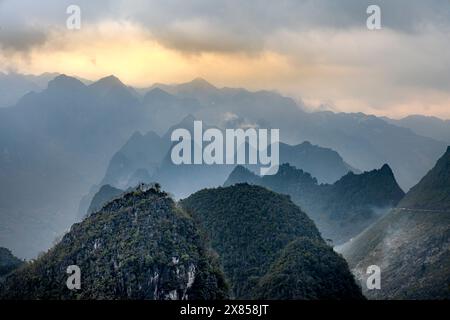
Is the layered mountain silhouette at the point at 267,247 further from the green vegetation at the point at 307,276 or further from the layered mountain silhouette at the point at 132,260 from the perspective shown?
the layered mountain silhouette at the point at 132,260

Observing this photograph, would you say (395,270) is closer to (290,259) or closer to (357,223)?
(290,259)

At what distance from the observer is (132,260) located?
74.6 m

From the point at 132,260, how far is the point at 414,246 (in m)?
69.7

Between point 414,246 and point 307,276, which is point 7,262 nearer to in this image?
point 307,276

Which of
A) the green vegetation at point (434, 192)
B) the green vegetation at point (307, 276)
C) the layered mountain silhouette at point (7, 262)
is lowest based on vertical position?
the green vegetation at point (307, 276)

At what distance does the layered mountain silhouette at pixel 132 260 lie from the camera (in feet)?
242

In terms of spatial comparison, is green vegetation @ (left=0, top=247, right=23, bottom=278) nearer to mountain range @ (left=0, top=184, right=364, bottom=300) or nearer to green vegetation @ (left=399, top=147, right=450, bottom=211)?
mountain range @ (left=0, top=184, right=364, bottom=300)

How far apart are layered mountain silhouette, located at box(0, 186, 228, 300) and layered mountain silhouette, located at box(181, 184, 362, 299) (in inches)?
479

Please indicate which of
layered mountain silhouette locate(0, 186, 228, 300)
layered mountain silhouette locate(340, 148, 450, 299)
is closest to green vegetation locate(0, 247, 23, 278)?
layered mountain silhouette locate(0, 186, 228, 300)

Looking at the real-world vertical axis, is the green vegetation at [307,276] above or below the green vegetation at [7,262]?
below

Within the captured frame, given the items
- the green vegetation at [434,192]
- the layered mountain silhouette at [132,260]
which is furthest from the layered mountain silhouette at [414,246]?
the layered mountain silhouette at [132,260]

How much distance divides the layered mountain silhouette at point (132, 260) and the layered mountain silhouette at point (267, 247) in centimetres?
1218
